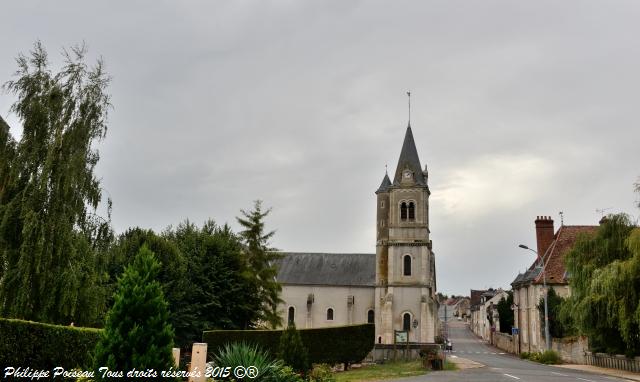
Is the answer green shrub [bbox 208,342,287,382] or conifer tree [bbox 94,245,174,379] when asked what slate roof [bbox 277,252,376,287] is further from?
conifer tree [bbox 94,245,174,379]

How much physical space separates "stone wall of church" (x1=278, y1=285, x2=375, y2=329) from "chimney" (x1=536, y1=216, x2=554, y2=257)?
17.3 metres

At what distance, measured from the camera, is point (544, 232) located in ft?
169

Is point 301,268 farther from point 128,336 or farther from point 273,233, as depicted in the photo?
point 128,336

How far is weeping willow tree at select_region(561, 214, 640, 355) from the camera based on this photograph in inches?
1035

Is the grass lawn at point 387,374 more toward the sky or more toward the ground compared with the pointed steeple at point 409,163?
more toward the ground

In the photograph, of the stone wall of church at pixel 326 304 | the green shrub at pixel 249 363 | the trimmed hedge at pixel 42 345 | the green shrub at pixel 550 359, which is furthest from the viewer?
the stone wall of church at pixel 326 304

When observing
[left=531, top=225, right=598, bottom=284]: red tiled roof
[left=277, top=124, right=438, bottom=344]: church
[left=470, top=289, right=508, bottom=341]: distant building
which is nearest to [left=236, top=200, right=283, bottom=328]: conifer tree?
[left=277, top=124, right=438, bottom=344]: church

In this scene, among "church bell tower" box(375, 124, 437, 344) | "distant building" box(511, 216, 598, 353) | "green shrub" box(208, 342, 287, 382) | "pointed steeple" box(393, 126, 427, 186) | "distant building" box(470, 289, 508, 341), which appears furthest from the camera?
"distant building" box(470, 289, 508, 341)

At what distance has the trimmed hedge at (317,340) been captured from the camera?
31016mm

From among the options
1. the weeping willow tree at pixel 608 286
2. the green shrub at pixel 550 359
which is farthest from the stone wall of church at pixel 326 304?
the weeping willow tree at pixel 608 286

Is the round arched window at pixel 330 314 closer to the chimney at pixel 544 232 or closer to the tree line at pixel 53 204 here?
the chimney at pixel 544 232

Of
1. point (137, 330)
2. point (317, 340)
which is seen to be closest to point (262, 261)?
point (317, 340)

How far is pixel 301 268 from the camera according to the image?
62719mm

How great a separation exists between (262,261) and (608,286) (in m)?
23.0
